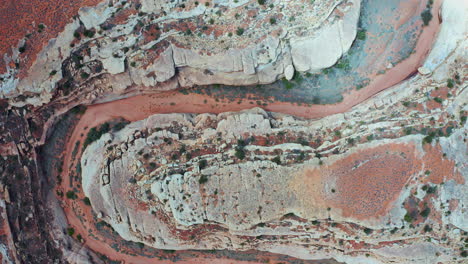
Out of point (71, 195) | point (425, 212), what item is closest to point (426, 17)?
point (425, 212)

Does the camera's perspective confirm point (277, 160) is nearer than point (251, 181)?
No

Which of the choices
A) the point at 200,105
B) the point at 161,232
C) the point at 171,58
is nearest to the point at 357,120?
the point at 200,105

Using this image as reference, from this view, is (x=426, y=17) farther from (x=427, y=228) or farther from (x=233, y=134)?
(x=233, y=134)

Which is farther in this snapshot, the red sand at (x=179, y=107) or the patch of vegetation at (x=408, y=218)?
the red sand at (x=179, y=107)

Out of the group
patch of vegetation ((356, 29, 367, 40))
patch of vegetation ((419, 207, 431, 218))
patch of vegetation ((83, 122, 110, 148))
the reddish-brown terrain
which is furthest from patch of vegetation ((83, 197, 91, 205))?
patch of vegetation ((356, 29, 367, 40))

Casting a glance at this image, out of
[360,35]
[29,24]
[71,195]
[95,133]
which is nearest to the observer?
[29,24]

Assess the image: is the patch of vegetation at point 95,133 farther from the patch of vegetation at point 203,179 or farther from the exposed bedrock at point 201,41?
the patch of vegetation at point 203,179

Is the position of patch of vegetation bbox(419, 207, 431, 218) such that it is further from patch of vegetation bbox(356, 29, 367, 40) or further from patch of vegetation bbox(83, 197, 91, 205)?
patch of vegetation bbox(83, 197, 91, 205)

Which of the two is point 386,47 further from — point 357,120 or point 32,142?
point 32,142

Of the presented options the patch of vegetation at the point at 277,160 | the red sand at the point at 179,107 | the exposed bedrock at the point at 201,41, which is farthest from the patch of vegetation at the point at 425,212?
the exposed bedrock at the point at 201,41
